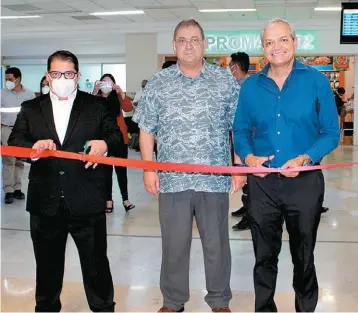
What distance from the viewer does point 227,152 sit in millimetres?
2791

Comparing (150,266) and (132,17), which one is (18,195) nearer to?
(150,266)

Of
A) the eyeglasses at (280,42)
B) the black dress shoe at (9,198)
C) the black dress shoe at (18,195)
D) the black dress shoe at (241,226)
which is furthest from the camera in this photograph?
the black dress shoe at (18,195)

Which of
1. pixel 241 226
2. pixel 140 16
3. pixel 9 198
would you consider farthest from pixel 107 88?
pixel 140 16

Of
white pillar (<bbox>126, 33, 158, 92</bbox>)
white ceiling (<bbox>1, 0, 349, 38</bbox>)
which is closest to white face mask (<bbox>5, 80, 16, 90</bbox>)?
white ceiling (<bbox>1, 0, 349, 38</bbox>)

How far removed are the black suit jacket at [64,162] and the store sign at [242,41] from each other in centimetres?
1187

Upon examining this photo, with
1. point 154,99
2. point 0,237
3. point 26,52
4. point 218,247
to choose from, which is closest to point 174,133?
point 154,99

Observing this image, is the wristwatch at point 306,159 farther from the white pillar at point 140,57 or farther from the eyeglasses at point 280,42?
the white pillar at point 140,57

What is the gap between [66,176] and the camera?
8.05 feet

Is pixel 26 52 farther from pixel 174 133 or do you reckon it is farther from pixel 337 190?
pixel 174 133

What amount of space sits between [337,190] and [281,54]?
5.31 m

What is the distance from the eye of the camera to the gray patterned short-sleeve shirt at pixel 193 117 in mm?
2637

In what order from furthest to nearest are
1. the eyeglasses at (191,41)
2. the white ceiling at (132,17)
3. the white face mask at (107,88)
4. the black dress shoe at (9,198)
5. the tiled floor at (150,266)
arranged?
the white ceiling at (132,17) → the black dress shoe at (9,198) → the white face mask at (107,88) → the tiled floor at (150,266) → the eyeglasses at (191,41)

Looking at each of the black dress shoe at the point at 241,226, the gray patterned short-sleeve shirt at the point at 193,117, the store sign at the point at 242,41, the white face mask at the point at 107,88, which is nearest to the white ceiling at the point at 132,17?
the store sign at the point at 242,41

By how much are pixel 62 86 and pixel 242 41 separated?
12.1 meters
